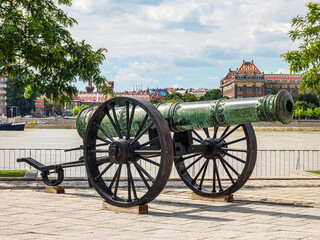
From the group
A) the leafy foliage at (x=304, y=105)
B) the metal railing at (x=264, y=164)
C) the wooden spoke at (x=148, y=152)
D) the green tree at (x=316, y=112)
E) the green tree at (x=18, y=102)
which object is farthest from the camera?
the green tree at (x=18, y=102)

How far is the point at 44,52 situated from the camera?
12609mm

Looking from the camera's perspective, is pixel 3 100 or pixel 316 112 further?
pixel 3 100

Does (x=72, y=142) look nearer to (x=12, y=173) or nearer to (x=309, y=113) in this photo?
(x=12, y=173)

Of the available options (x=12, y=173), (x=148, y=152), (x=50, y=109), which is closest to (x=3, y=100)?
(x=50, y=109)

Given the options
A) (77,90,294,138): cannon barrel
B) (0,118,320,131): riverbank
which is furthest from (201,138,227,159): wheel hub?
(0,118,320,131): riverbank

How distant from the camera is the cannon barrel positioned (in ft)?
21.7

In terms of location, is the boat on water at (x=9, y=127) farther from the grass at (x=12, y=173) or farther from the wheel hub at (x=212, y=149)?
the wheel hub at (x=212, y=149)

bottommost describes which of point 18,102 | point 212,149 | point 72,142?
point 72,142

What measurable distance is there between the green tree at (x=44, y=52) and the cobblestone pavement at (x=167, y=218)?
371 cm

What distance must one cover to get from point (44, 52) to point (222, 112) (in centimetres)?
662

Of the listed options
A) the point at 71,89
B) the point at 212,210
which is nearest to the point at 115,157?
the point at 212,210

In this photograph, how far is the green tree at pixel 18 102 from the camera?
12106 centimetres

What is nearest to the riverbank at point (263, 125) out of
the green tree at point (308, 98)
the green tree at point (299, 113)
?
the green tree at point (299, 113)

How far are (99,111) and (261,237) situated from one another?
11.0ft
